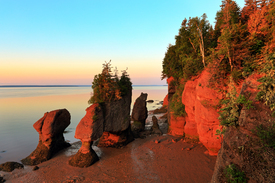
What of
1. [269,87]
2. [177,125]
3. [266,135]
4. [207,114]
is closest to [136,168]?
[207,114]

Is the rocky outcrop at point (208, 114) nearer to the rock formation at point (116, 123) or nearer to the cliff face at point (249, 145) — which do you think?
the cliff face at point (249, 145)

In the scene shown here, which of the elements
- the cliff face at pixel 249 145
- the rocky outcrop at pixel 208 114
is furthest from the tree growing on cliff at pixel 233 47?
the cliff face at pixel 249 145

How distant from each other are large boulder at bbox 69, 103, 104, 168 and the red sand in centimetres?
65

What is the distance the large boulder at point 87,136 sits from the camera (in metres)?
14.8

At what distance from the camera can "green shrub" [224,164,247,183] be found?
6.62m

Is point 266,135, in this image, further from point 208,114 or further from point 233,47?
point 233,47

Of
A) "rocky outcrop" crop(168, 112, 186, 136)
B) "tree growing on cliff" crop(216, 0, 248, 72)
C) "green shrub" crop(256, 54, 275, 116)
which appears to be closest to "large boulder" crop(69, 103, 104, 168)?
"rocky outcrop" crop(168, 112, 186, 136)

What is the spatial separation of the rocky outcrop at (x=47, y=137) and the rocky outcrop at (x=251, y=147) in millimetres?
17471

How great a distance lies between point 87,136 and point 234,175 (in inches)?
515

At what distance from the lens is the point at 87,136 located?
1507 centimetres

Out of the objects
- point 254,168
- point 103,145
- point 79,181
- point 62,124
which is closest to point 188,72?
point 254,168

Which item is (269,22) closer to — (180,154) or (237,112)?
(237,112)

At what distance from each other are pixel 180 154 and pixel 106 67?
13.8m

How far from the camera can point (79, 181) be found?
12172 millimetres
